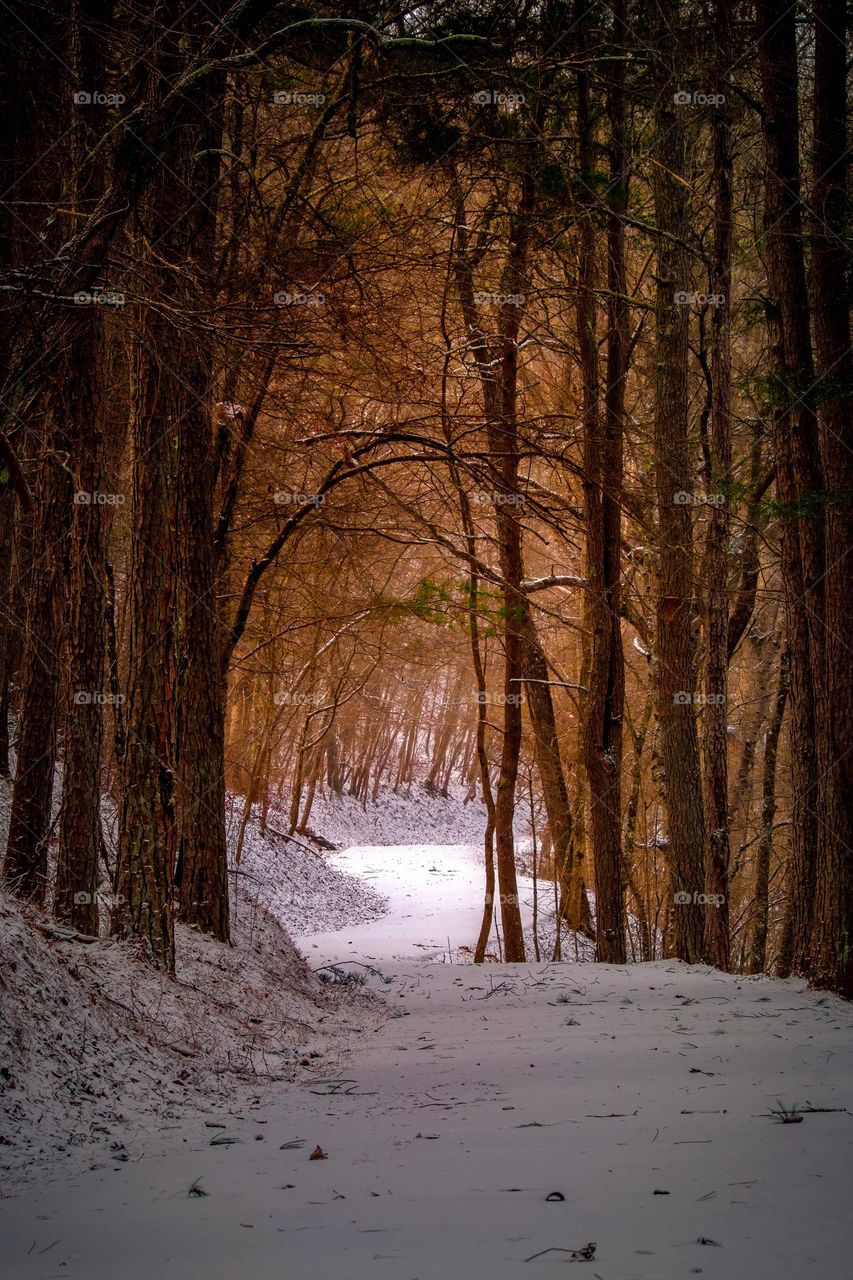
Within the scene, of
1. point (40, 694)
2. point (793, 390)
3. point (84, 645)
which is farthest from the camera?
point (40, 694)

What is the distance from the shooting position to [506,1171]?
2779mm

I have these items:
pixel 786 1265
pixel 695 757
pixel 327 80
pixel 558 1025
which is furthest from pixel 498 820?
pixel 786 1265

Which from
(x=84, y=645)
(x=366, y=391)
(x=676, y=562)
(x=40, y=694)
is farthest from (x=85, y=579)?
(x=676, y=562)

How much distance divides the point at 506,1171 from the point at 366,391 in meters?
8.16

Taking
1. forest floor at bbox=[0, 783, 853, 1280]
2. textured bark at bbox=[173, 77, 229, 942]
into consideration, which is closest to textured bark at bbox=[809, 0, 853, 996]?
forest floor at bbox=[0, 783, 853, 1280]

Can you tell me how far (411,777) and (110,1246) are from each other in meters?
49.9

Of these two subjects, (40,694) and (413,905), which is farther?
(413,905)

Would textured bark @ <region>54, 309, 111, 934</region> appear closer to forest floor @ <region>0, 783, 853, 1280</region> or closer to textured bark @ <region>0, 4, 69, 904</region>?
textured bark @ <region>0, 4, 69, 904</region>

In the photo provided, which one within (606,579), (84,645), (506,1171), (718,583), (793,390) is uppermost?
(793,390)

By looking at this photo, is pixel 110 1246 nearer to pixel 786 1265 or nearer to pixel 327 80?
pixel 786 1265

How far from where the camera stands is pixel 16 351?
4.38 meters

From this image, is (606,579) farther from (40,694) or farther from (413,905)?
(413,905)

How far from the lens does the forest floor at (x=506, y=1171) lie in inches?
83.7

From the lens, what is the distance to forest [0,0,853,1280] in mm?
6020
